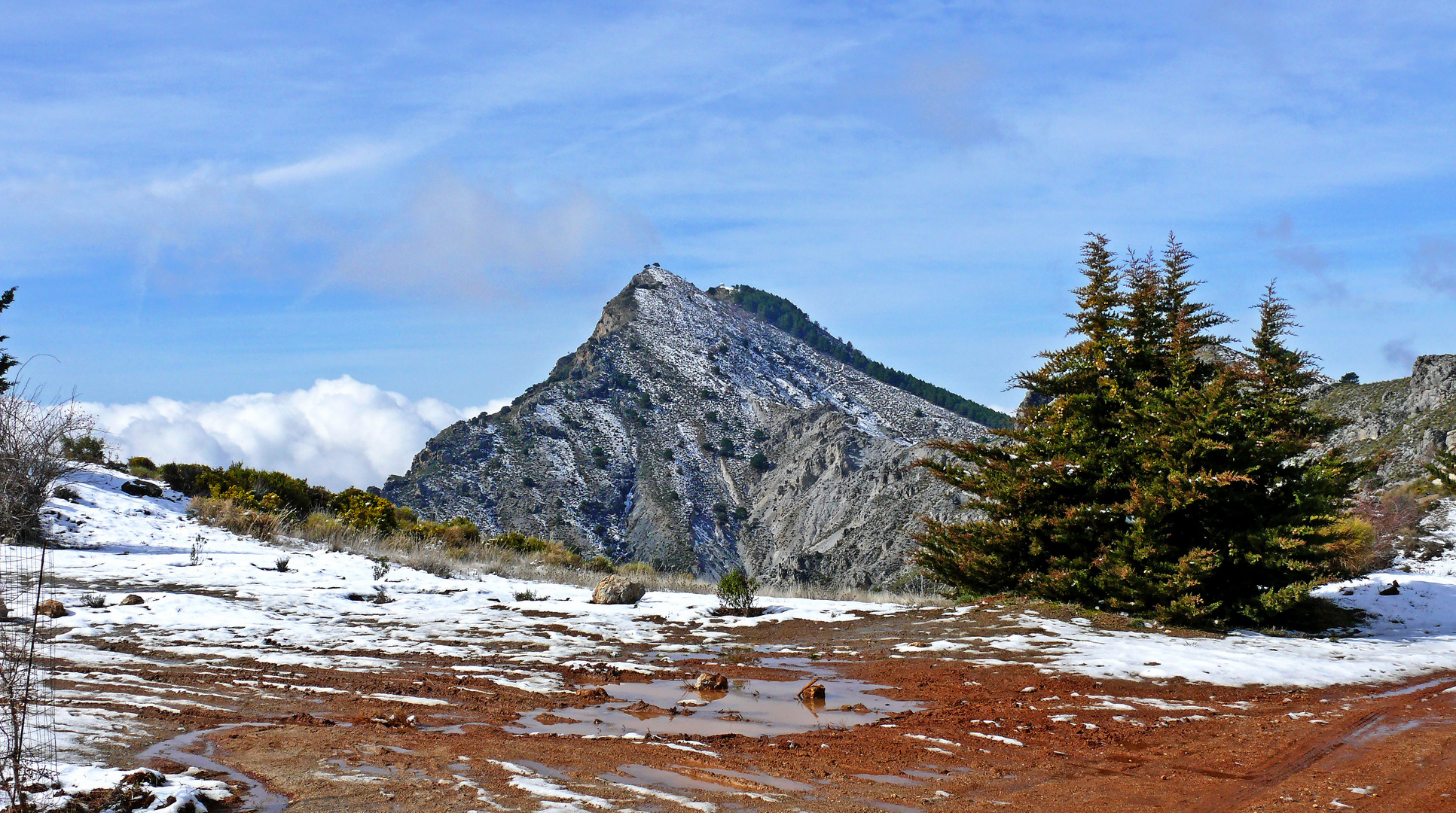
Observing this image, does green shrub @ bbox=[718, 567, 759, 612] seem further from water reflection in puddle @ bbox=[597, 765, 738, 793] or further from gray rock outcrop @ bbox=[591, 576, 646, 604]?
water reflection in puddle @ bbox=[597, 765, 738, 793]

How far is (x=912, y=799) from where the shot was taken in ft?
20.3

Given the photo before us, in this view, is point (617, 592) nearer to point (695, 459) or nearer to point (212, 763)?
point (212, 763)

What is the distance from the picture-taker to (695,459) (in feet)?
295

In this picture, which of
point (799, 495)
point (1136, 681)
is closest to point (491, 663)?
point (1136, 681)

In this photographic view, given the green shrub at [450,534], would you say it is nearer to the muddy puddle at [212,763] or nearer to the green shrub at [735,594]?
the green shrub at [735,594]

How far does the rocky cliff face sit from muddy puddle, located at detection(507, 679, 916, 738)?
45.2 metres

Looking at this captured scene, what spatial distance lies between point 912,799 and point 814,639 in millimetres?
8225

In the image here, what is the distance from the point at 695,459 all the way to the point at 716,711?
266ft

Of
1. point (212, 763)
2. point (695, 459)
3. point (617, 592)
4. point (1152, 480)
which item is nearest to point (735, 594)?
point (617, 592)

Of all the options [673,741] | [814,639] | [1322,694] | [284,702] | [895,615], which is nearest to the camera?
[673,741]

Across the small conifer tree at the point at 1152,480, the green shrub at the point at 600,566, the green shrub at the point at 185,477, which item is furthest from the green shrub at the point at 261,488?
the small conifer tree at the point at 1152,480

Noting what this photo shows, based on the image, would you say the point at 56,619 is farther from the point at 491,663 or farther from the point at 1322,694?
the point at 1322,694

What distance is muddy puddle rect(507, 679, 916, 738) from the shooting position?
8203mm

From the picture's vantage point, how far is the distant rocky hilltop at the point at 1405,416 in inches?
1721
